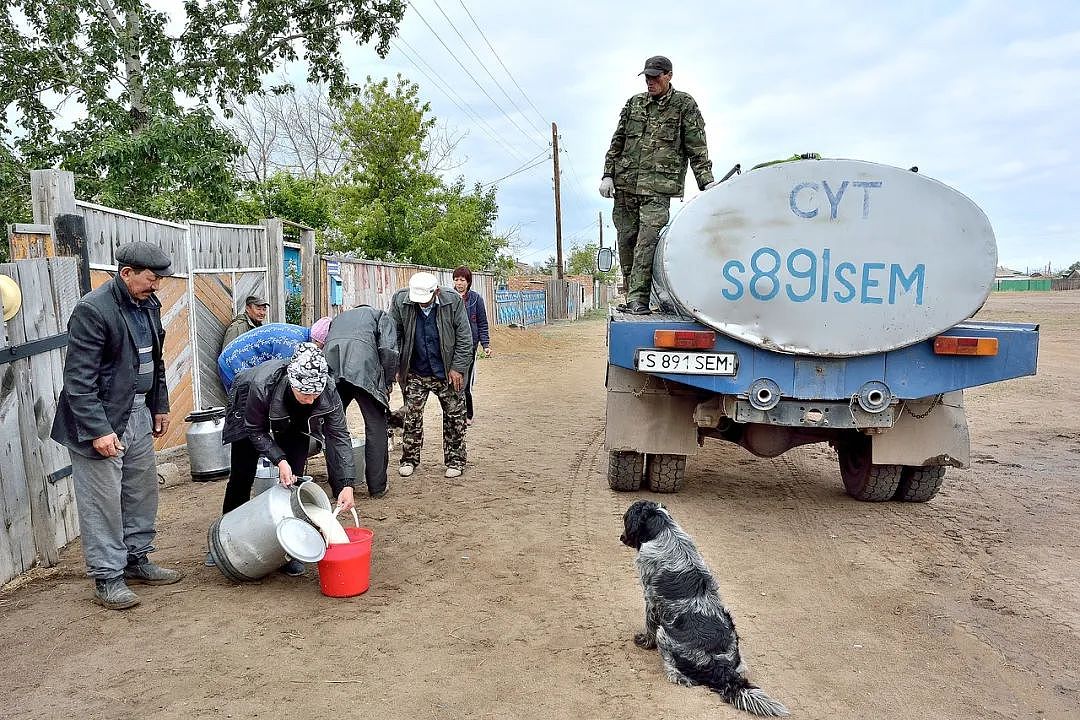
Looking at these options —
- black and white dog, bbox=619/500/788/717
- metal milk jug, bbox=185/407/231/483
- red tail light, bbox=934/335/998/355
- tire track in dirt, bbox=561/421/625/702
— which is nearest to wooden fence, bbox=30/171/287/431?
metal milk jug, bbox=185/407/231/483

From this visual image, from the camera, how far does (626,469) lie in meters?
6.27

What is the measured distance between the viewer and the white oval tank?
498cm

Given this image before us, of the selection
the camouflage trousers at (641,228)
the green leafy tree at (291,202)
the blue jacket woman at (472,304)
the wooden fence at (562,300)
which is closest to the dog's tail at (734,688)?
the camouflage trousers at (641,228)

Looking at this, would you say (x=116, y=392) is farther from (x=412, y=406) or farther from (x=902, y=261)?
(x=902, y=261)

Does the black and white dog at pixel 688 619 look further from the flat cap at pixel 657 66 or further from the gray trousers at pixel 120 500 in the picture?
the flat cap at pixel 657 66

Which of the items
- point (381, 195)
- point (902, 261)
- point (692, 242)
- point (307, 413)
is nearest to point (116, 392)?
point (307, 413)

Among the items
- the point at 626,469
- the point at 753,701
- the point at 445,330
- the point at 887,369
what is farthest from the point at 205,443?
the point at 887,369

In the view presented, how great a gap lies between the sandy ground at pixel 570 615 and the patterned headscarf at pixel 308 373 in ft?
3.65

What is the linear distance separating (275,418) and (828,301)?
338 centimetres

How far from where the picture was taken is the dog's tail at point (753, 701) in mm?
3123

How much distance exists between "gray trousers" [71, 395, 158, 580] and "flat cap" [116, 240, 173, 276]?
0.72 metres

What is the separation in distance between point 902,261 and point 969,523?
2.00 m

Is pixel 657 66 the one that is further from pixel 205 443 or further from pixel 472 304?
pixel 205 443

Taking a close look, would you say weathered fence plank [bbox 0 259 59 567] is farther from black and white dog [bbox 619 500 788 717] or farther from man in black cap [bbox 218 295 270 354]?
man in black cap [bbox 218 295 270 354]
